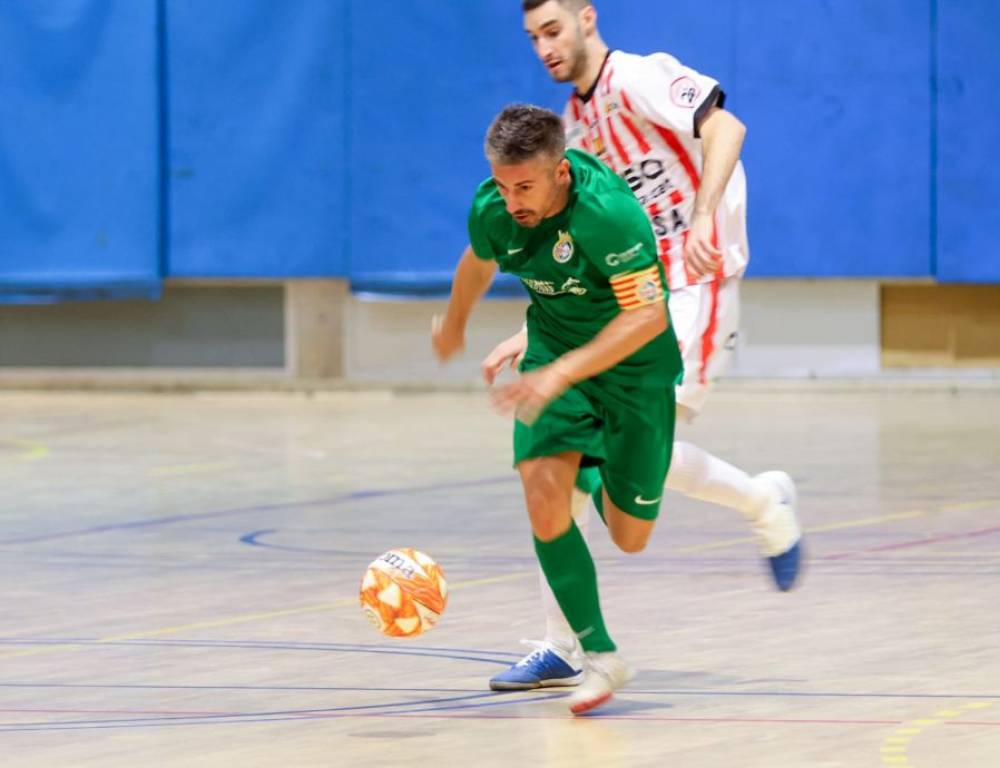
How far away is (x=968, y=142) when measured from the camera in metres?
17.0

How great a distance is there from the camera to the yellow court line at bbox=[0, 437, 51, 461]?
42.5ft

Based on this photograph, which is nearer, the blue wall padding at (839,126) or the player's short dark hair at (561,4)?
the player's short dark hair at (561,4)

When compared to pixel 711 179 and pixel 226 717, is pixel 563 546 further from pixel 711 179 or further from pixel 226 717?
pixel 711 179

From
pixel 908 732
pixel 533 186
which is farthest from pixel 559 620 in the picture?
pixel 533 186

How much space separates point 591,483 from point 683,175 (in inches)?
53.6

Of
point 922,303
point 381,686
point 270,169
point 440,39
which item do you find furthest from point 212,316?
point 381,686

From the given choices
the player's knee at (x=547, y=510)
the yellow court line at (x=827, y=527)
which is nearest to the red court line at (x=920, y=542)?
the yellow court line at (x=827, y=527)

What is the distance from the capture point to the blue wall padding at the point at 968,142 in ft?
55.7

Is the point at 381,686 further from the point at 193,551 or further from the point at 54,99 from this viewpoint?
the point at 54,99

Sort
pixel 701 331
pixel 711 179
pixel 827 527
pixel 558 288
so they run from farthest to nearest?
pixel 827 527 → pixel 701 331 → pixel 711 179 → pixel 558 288

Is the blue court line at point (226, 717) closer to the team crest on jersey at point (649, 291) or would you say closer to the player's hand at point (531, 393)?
the player's hand at point (531, 393)

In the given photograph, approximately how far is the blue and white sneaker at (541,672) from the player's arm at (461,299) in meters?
0.90

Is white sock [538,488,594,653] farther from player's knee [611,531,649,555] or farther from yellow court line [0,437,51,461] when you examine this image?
yellow court line [0,437,51,461]

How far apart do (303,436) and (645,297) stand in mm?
8898
